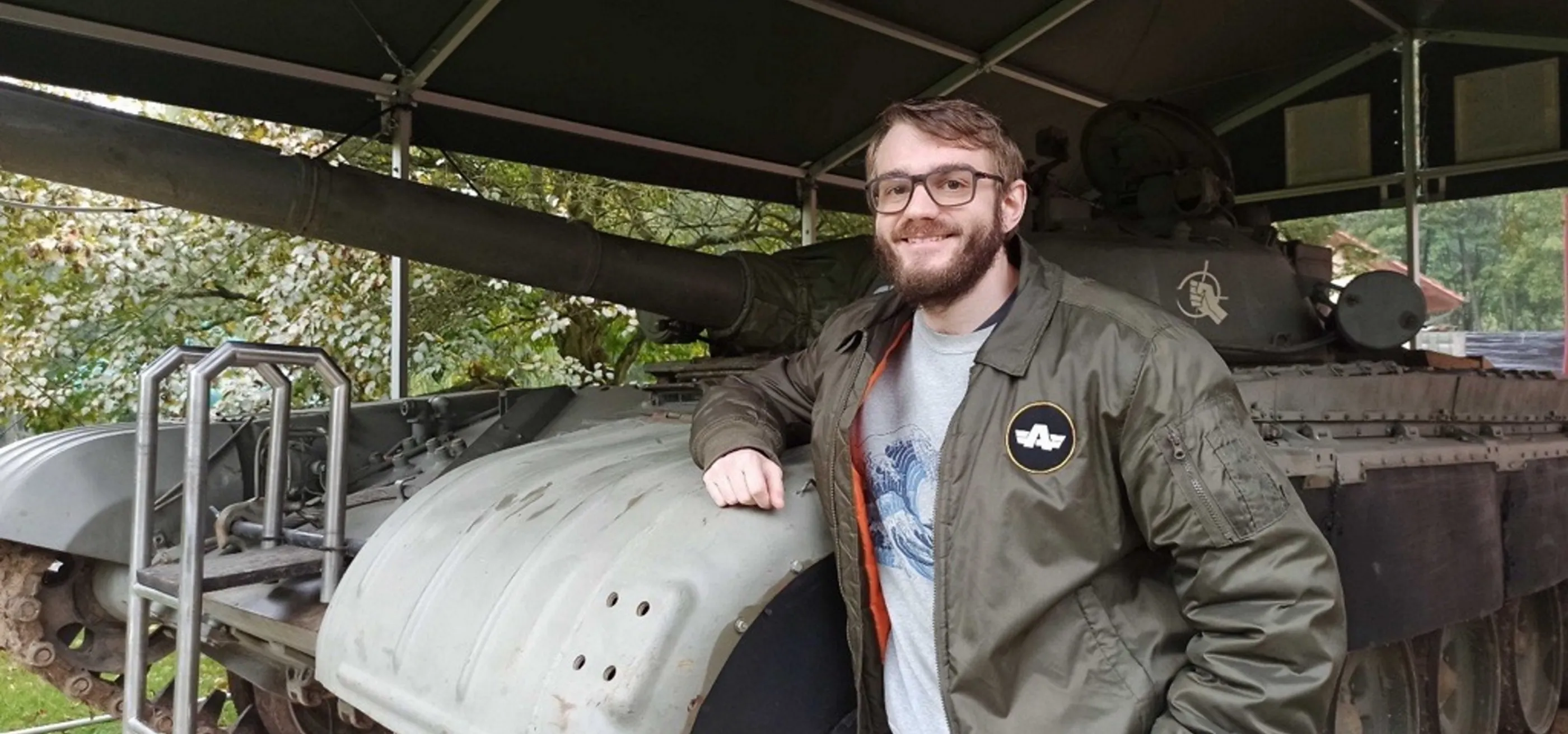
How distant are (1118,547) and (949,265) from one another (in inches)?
23.6

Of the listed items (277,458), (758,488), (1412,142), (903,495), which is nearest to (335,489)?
(277,458)

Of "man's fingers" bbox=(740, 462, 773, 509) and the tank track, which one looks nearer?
"man's fingers" bbox=(740, 462, 773, 509)

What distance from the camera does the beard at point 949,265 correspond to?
2.22m

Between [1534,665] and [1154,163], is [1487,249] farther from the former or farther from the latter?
[1154,163]

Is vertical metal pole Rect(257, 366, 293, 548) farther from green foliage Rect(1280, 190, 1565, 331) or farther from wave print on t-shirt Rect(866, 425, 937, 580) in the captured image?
green foliage Rect(1280, 190, 1565, 331)

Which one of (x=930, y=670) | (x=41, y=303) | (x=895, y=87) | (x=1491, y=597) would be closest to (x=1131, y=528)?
(x=930, y=670)

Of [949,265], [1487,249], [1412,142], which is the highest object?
[1412,142]

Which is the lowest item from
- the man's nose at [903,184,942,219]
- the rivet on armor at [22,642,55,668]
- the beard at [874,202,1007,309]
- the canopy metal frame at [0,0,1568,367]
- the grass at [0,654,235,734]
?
the grass at [0,654,235,734]

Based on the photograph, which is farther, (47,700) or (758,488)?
(47,700)

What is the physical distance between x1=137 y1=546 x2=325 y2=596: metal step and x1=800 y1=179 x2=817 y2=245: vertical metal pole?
652 cm

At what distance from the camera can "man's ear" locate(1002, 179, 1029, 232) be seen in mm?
2281

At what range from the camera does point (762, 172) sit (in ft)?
30.3

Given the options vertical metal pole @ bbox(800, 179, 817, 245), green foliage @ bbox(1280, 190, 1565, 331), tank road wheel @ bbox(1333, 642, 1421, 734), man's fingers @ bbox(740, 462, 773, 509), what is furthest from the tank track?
green foliage @ bbox(1280, 190, 1565, 331)

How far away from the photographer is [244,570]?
3012mm
